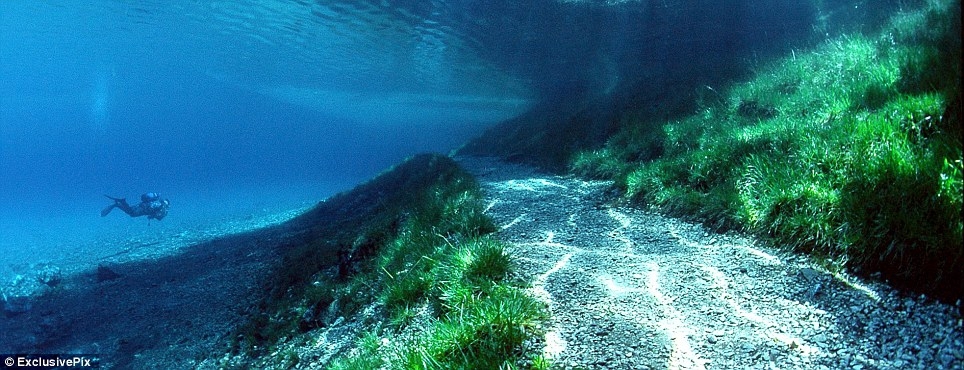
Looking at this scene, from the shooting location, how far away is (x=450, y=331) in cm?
313

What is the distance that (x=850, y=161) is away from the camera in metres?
3.81

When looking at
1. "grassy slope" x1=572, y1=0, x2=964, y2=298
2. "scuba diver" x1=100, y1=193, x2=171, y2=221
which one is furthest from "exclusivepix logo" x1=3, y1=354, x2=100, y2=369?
"scuba diver" x1=100, y1=193, x2=171, y2=221

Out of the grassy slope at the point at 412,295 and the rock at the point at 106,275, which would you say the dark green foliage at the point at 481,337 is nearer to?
the grassy slope at the point at 412,295

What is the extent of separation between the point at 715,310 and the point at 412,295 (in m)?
2.89

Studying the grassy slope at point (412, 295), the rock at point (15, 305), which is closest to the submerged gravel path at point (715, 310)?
the grassy slope at point (412, 295)

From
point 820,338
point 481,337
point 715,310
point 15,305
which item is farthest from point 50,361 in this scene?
point 820,338

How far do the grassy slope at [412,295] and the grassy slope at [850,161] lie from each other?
250cm

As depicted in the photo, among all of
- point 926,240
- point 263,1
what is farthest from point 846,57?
point 263,1

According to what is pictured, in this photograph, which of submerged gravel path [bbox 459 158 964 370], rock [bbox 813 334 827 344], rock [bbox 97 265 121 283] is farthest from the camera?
rock [bbox 97 265 121 283]

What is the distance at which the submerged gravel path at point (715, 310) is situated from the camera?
2475mm

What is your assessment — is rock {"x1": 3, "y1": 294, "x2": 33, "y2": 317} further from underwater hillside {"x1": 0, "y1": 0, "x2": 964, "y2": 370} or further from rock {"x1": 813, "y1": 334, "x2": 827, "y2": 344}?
rock {"x1": 813, "y1": 334, "x2": 827, "y2": 344}

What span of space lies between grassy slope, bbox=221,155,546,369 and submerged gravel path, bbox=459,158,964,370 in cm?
39

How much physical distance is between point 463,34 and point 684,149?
2083 centimetres

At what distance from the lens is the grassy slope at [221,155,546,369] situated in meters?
3.07
